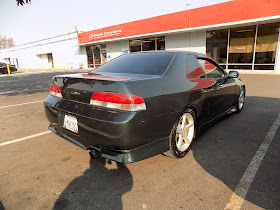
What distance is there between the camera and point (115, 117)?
198 cm

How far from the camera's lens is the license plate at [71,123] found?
2.33 metres

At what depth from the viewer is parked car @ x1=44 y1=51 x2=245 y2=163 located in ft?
6.61

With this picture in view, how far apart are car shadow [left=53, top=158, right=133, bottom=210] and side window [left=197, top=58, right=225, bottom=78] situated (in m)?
2.09

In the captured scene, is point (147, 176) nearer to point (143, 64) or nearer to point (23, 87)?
point (143, 64)

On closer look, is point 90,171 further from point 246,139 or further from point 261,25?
point 261,25

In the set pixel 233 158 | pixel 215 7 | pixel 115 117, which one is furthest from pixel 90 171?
pixel 215 7

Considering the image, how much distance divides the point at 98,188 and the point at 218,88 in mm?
2562

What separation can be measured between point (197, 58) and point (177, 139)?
1.43m

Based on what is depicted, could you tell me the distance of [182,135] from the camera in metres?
2.70

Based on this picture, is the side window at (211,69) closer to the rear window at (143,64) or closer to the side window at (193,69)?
the side window at (193,69)

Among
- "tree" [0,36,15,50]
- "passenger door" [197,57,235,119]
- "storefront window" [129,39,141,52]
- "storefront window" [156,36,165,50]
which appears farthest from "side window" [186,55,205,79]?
"tree" [0,36,15,50]

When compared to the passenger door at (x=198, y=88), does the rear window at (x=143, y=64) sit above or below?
above

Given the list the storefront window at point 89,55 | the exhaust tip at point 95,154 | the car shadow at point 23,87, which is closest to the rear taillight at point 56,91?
the exhaust tip at point 95,154

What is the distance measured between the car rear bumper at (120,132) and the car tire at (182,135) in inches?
5.0
